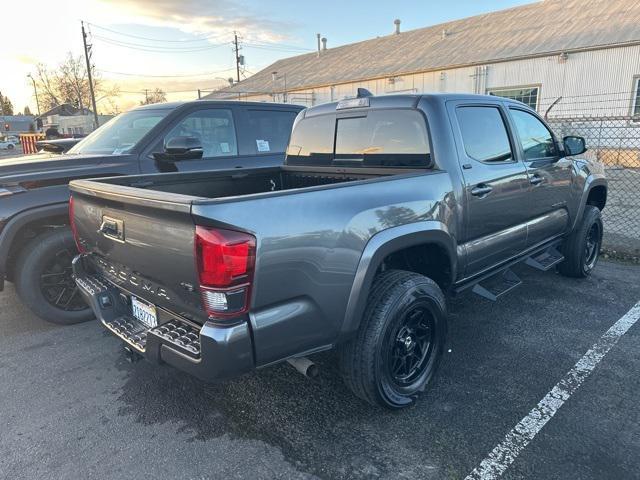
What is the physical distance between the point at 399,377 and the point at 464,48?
82.2 feet

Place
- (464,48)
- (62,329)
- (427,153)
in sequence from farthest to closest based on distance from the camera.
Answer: (464,48) < (62,329) < (427,153)

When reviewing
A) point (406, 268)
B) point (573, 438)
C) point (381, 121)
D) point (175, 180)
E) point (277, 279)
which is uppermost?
point (381, 121)

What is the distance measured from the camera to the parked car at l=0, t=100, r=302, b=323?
3781mm

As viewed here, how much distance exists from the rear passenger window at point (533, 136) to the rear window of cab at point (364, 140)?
51.8 inches

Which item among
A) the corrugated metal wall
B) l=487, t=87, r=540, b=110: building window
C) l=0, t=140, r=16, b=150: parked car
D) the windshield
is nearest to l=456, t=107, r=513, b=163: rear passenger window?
the windshield

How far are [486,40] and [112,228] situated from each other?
2558cm

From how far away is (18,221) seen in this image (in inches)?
144

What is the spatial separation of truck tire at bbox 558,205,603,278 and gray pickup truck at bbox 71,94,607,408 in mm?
708

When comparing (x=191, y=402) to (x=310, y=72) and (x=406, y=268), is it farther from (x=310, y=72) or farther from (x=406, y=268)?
(x=310, y=72)

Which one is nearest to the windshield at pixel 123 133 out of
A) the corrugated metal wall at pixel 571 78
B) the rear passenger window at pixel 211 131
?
the rear passenger window at pixel 211 131

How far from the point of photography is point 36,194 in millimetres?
3783

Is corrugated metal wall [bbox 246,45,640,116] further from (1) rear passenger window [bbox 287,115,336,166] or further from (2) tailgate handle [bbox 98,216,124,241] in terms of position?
(2) tailgate handle [bbox 98,216,124,241]

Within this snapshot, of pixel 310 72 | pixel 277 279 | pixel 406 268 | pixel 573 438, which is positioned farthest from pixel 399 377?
pixel 310 72

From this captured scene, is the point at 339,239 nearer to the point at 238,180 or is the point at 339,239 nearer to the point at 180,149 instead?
the point at 238,180
